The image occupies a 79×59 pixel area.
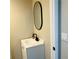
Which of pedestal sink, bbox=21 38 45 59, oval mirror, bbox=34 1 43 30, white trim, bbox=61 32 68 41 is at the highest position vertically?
oval mirror, bbox=34 1 43 30

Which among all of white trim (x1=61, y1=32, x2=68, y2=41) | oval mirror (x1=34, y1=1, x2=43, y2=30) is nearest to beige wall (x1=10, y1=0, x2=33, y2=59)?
oval mirror (x1=34, y1=1, x2=43, y2=30)

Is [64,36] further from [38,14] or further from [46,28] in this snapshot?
[38,14]

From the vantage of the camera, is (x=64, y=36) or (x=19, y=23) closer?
(x=64, y=36)

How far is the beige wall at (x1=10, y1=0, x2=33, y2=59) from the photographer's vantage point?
2916 millimetres

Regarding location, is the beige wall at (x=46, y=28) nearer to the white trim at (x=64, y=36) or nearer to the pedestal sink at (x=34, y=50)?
the pedestal sink at (x=34, y=50)

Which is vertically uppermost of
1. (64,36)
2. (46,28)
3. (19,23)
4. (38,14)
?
(38,14)

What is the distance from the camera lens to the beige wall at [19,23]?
9.57 feet

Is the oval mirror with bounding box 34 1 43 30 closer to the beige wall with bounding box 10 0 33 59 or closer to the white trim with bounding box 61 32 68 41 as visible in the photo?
the beige wall with bounding box 10 0 33 59

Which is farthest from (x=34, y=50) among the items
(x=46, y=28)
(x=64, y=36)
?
(x=64, y=36)

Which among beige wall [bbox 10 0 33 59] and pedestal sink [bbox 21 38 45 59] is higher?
beige wall [bbox 10 0 33 59]

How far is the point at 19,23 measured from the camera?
3.01m

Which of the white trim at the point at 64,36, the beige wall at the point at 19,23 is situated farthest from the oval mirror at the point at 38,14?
the white trim at the point at 64,36
